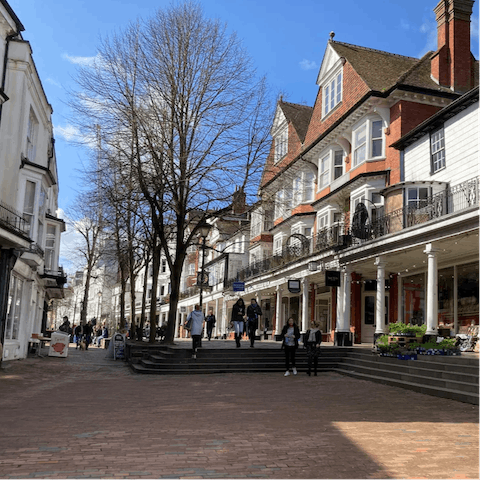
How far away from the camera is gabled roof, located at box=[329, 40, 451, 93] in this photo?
24.2 meters

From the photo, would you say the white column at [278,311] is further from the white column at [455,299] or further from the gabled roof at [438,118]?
the white column at [455,299]

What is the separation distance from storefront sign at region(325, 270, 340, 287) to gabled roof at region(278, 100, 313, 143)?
12904 mm

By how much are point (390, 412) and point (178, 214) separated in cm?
1249

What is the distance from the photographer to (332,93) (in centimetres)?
2970

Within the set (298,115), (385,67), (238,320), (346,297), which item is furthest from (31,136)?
(298,115)

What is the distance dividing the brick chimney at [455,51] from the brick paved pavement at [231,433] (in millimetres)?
16881

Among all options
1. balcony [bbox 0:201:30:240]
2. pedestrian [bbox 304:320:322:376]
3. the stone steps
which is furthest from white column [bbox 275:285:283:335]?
balcony [bbox 0:201:30:240]

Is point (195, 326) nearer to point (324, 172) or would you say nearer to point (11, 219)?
point (11, 219)

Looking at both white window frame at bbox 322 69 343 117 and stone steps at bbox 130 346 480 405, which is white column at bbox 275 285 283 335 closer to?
white window frame at bbox 322 69 343 117

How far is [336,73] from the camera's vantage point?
96.1 ft

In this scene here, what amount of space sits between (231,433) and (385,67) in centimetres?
2446

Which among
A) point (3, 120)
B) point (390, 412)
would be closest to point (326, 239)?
point (3, 120)

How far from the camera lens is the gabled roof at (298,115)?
35.3 meters

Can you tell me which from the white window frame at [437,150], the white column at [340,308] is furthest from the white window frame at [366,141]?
the white column at [340,308]
